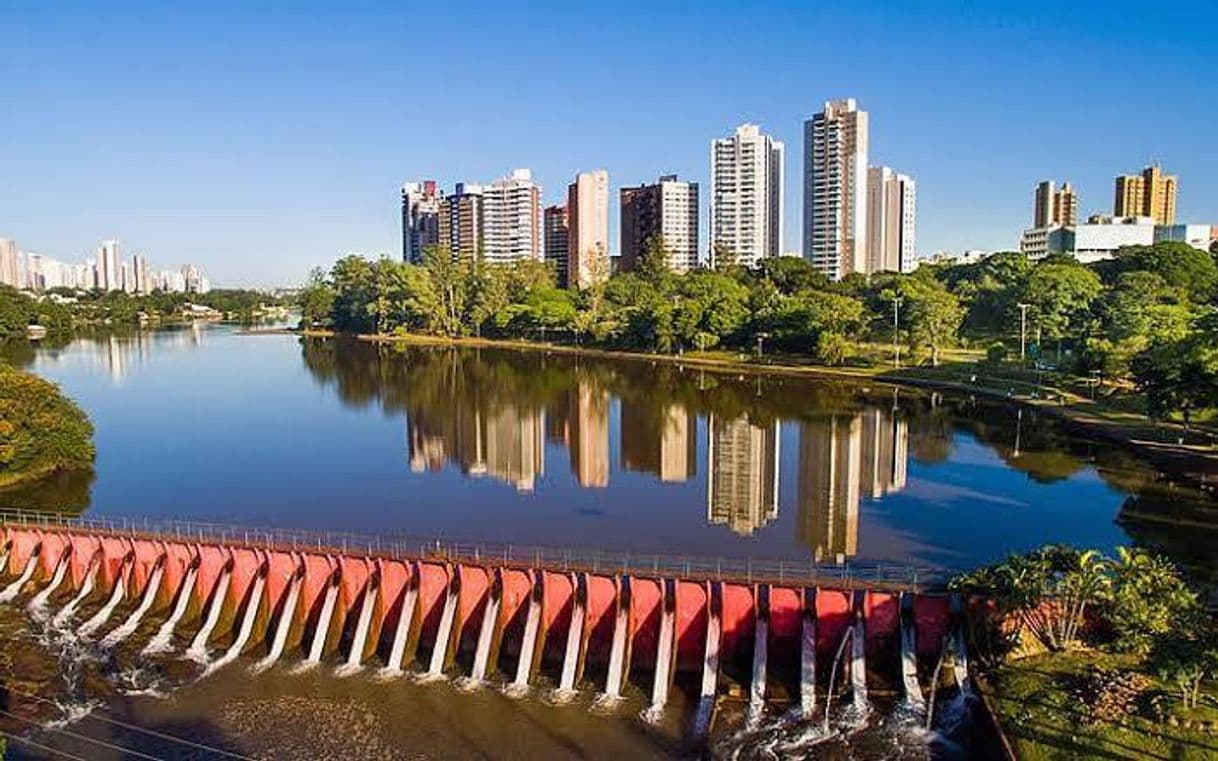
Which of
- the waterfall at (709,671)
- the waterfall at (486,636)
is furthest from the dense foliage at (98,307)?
the waterfall at (709,671)

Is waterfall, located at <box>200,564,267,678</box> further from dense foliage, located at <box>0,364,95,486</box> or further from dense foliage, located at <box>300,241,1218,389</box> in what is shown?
dense foliage, located at <box>300,241,1218,389</box>

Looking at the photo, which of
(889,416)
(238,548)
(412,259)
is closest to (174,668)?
(238,548)

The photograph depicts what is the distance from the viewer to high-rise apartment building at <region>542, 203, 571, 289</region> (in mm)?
146125

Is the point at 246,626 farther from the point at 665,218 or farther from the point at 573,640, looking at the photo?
the point at 665,218

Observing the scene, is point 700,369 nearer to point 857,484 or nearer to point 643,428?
point 643,428

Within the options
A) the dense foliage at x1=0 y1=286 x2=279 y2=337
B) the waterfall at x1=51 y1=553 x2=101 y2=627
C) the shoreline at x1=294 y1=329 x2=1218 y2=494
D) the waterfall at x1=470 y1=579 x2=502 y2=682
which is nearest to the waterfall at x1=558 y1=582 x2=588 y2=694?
the waterfall at x1=470 y1=579 x2=502 y2=682

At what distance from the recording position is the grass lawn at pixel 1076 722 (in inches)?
531

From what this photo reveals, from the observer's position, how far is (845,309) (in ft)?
223

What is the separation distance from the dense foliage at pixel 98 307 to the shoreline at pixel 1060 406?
178ft

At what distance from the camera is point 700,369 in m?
70.6

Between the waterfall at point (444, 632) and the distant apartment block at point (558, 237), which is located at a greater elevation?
the distant apartment block at point (558, 237)

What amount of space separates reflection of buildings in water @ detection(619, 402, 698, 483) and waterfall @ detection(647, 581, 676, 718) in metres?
16.7

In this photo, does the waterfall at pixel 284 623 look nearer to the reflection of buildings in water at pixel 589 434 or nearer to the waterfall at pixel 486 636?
the waterfall at pixel 486 636

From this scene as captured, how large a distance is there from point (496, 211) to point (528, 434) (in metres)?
108
